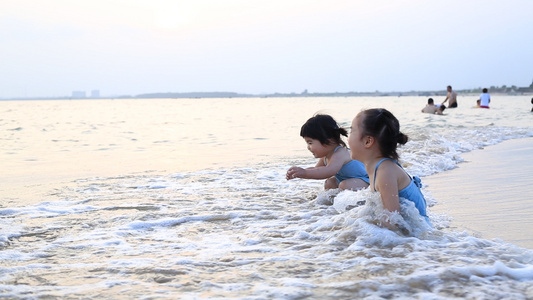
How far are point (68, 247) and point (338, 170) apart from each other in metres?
2.81

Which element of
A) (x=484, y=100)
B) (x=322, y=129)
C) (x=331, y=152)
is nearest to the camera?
(x=322, y=129)

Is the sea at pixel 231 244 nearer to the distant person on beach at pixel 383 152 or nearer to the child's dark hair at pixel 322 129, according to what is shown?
the distant person on beach at pixel 383 152

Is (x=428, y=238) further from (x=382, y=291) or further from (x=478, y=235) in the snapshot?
(x=382, y=291)

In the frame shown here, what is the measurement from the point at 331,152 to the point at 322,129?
0.95 ft

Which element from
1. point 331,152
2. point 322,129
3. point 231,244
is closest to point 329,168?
point 331,152

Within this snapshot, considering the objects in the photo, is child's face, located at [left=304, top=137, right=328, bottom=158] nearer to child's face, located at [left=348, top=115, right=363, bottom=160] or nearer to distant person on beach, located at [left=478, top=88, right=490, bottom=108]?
child's face, located at [left=348, top=115, right=363, bottom=160]

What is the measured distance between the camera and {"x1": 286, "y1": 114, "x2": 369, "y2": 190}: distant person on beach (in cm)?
531

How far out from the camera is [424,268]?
294cm

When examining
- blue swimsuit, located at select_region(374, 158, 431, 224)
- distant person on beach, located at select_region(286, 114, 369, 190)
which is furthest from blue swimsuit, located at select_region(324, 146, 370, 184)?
blue swimsuit, located at select_region(374, 158, 431, 224)

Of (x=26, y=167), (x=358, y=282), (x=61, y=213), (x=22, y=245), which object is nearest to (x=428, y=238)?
(x=358, y=282)

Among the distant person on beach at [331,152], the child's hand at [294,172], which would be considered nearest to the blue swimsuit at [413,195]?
the child's hand at [294,172]

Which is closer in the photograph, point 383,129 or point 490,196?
point 383,129

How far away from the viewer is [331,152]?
5445mm

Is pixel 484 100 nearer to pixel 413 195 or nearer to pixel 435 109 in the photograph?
pixel 435 109
